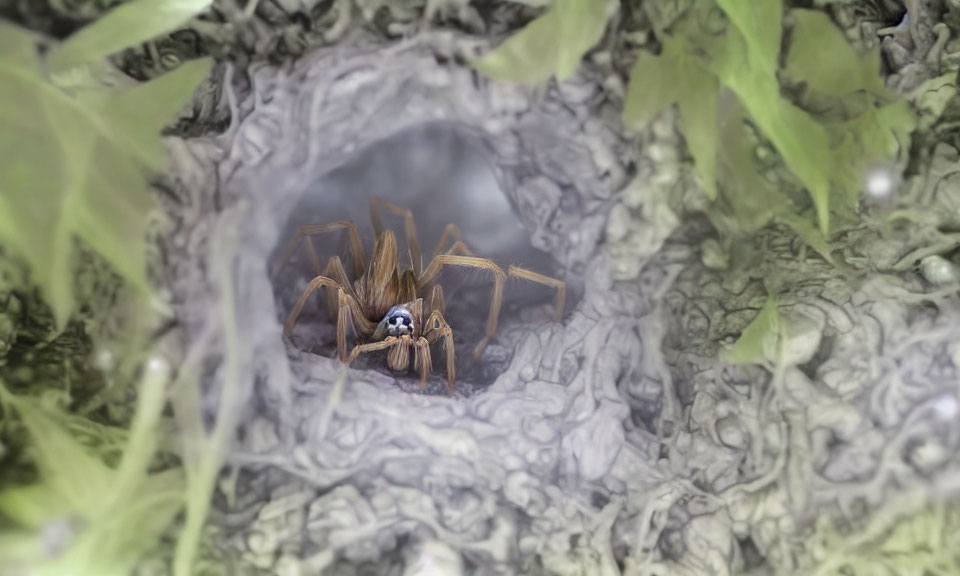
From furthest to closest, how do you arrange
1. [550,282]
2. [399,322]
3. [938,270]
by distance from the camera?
[399,322], [550,282], [938,270]

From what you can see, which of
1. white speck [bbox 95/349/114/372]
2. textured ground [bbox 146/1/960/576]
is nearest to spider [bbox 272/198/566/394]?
textured ground [bbox 146/1/960/576]

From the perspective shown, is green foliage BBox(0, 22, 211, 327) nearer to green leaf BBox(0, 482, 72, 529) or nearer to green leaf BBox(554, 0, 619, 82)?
green leaf BBox(0, 482, 72, 529)

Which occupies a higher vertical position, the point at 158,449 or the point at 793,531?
the point at 158,449

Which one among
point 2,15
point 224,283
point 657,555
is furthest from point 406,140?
point 657,555

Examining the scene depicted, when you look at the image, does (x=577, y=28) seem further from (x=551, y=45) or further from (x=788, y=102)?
(x=788, y=102)

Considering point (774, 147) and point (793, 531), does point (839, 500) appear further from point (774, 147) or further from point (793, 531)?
point (774, 147)

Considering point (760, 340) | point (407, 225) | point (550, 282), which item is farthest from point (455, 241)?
point (760, 340)
